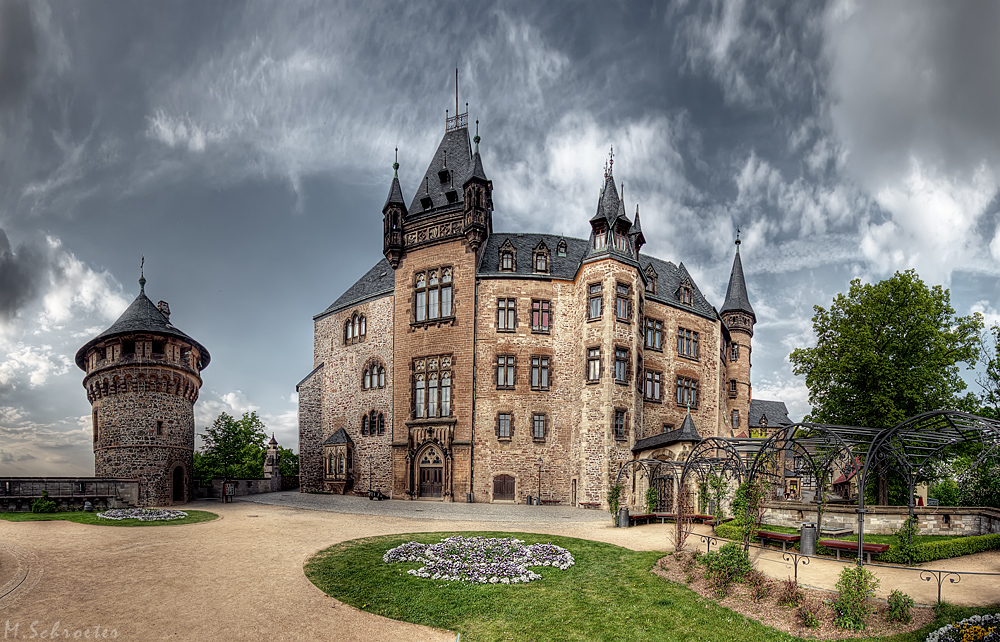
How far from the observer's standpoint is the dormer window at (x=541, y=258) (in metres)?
36.0

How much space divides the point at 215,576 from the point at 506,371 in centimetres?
2259

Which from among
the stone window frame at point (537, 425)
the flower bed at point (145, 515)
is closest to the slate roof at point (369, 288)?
the stone window frame at point (537, 425)

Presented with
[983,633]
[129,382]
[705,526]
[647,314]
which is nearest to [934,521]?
[705,526]

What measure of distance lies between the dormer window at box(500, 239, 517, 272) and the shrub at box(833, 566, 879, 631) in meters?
27.3

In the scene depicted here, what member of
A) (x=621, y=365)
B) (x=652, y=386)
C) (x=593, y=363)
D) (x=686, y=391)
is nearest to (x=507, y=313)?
(x=593, y=363)

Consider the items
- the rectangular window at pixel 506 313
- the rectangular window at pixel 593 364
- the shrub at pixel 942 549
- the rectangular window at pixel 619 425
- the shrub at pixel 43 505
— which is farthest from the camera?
the rectangular window at pixel 506 313

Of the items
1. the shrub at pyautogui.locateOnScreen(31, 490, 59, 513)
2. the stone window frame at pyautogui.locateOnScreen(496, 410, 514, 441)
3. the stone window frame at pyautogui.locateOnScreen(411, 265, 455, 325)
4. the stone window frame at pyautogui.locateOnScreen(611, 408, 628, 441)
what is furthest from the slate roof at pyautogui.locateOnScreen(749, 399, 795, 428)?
the shrub at pyautogui.locateOnScreen(31, 490, 59, 513)

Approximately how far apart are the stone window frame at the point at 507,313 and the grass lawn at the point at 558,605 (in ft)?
68.0

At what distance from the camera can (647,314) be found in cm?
3772

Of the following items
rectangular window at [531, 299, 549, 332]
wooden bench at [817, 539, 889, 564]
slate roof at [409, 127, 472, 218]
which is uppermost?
slate roof at [409, 127, 472, 218]

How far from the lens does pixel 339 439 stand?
129 feet

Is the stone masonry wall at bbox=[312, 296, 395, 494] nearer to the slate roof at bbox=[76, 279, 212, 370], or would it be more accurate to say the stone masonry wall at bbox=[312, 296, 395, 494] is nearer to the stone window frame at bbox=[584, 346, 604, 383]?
the slate roof at bbox=[76, 279, 212, 370]

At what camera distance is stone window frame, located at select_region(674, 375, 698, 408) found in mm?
38562

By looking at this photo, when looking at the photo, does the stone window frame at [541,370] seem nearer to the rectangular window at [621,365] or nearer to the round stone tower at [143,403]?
the rectangular window at [621,365]
